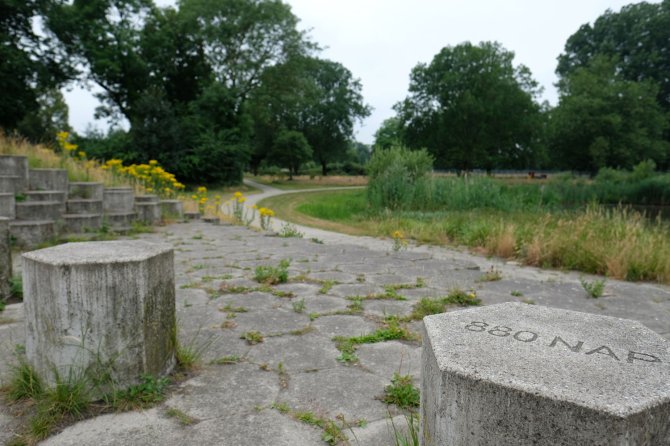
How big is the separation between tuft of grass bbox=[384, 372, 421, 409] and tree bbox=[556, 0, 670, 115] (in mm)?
42268

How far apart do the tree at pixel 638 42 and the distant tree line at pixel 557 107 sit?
0.08 meters

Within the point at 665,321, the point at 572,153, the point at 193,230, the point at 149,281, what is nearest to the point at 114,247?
the point at 149,281

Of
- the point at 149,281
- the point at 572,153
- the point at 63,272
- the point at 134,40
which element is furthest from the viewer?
the point at 572,153

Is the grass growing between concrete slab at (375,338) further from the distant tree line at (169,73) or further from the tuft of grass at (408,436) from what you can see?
the distant tree line at (169,73)

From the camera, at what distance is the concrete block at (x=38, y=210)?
228 inches

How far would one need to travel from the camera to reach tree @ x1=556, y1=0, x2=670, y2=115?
3834 cm

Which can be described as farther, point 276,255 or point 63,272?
point 276,255

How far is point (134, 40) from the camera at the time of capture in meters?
23.8

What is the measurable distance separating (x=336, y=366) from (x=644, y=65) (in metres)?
48.1

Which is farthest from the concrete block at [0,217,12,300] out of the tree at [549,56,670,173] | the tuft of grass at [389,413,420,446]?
the tree at [549,56,670,173]

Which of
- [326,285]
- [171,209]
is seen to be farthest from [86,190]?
[326,285]

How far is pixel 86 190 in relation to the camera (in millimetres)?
7094

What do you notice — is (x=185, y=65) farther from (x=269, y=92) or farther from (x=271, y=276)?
(x=271, y=276)

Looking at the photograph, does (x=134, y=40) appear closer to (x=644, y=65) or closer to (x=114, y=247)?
(x=114, y=247)
